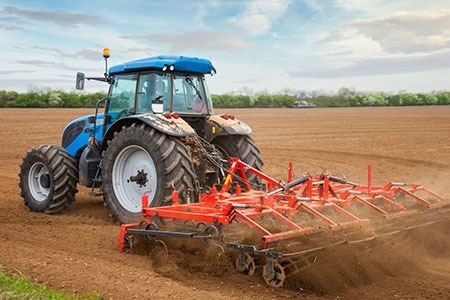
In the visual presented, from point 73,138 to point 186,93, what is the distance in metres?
2.42

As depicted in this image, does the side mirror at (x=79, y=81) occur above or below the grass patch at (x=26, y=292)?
above

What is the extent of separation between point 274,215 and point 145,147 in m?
2.27

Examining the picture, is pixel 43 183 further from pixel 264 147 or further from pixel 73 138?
pixel 264 147

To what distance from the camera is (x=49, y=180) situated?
8477 millimetres

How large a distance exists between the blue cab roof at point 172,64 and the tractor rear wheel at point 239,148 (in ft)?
3.35

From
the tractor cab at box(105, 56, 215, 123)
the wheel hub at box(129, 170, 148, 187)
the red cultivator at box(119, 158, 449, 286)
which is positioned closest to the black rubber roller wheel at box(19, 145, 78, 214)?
the tractor cab at box(105, 56, 215, 123)

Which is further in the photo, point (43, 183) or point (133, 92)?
point (43, 183)

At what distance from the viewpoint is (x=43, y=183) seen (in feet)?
28.0

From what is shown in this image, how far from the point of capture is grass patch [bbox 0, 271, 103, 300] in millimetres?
4410

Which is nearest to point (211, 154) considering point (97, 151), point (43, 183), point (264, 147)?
point (97, 151)

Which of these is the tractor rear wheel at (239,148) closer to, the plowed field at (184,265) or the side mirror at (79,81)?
the plowed field at (184,265)

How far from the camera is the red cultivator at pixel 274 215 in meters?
4.89

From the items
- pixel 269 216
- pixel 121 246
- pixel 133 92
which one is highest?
pixel 133 92

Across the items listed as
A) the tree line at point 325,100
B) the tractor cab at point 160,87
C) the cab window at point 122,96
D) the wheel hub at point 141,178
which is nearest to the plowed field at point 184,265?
the wheel hub at point 141,178
